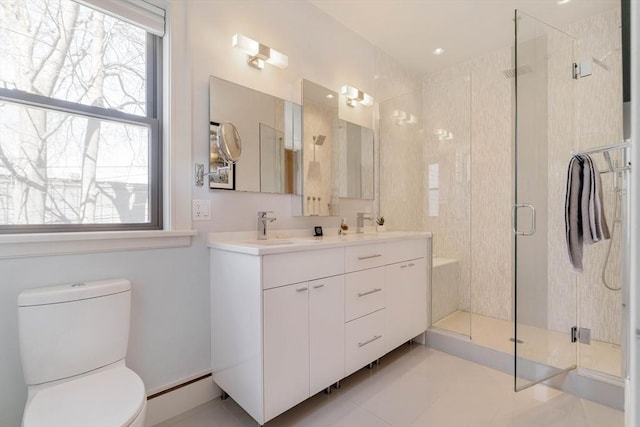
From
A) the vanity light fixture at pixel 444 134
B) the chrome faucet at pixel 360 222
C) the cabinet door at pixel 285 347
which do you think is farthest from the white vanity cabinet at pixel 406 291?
the vanity light fixture at pixel 444 134

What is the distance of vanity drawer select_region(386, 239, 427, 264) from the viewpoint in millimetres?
2207

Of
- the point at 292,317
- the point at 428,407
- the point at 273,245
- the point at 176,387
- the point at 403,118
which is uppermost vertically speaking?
the point at 403,118

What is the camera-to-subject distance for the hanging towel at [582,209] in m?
1.57

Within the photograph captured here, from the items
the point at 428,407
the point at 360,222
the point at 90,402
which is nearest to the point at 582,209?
the point at 428,407

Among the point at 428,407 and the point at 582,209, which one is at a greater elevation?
the point at 582,209

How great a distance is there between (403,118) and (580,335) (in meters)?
2.26

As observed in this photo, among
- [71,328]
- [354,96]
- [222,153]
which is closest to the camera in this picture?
[71,328]

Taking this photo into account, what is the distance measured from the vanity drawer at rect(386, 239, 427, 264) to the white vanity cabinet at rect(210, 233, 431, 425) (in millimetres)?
78

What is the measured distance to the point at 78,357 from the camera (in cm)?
124

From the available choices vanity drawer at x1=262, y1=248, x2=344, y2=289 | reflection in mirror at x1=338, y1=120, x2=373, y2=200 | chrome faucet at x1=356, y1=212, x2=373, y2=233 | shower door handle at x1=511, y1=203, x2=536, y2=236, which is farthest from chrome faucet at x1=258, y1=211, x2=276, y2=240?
shower door handle at x1=511, y1=203, x2=536, y2=236

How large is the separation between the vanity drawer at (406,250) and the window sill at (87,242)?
1.34m

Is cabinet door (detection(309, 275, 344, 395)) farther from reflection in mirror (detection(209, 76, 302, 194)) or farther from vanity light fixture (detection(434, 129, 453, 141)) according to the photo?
vanity light fixture (detection(434, 129, 453, 141))

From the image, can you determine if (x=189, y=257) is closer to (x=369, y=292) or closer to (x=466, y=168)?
(x=369, y=292)

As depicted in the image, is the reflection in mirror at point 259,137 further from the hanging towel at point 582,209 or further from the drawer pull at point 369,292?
the hanging towel at point 582,209
